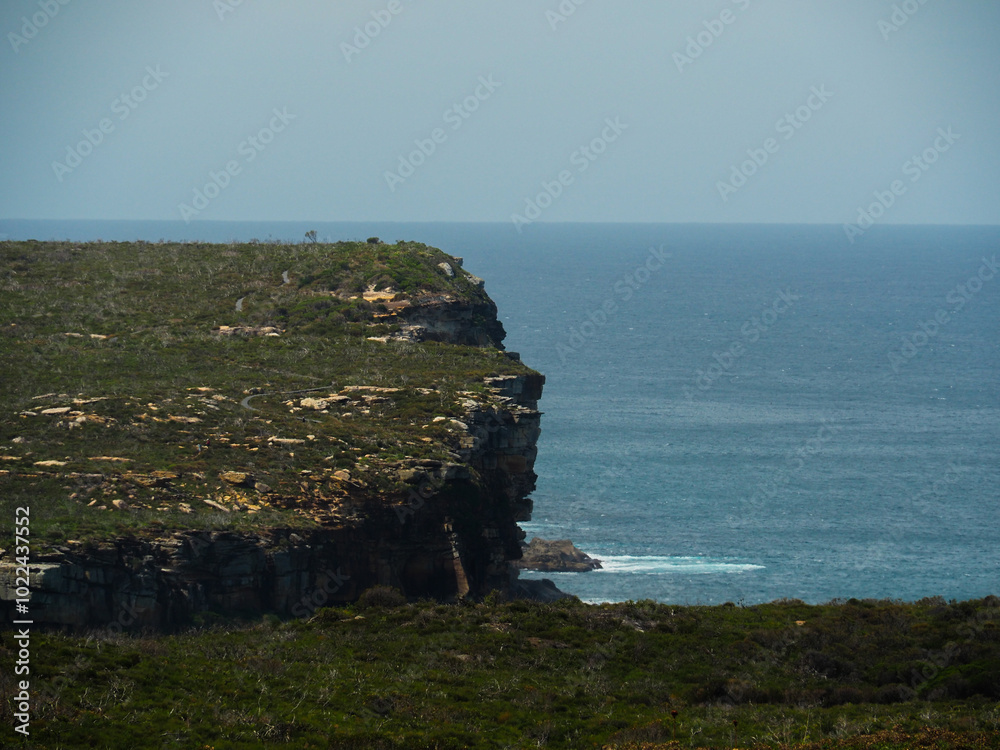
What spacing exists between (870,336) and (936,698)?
161754 mm

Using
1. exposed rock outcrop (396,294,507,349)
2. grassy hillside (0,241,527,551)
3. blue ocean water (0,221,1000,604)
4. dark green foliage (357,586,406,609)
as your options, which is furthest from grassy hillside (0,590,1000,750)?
exposed rock outcrop (396,294,507,349)

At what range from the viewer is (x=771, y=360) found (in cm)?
15575

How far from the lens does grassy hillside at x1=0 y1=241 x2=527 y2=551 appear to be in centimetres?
4262

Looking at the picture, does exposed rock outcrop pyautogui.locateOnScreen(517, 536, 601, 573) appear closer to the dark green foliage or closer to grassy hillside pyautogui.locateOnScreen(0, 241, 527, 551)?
grassy hillside pyautogui.locateOnScreen(0, 241, 527, 551)

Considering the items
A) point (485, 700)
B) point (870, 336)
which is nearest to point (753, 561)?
point (485, 700)

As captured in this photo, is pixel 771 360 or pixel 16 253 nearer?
pixel 16 253

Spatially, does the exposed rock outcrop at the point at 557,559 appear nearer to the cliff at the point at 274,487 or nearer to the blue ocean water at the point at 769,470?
the blue ocean water at the point at 769,470

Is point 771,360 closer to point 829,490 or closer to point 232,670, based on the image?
point 829,490

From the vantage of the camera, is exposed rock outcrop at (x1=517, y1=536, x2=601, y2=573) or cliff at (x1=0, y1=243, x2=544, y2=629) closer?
cliff at (x1=0, y1=243, x2=544, y2=629)

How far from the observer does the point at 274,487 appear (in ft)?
146

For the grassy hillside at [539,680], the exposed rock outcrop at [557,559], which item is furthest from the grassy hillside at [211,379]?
the exposed rock outcrop at [557,559]

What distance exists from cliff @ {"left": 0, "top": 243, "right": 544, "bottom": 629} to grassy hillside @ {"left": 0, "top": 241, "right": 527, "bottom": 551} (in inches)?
5.9

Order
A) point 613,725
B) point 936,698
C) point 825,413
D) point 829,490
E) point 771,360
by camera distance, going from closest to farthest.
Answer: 1. point 613,725
2. point 936,698
3. point 829,490
4. point 825,413
5. point 771,360

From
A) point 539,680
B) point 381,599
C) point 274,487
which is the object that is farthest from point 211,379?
point 539,680
